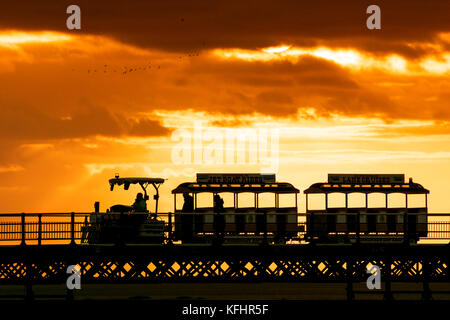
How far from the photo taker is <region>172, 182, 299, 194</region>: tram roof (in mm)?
49688

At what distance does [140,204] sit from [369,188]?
35.3ft

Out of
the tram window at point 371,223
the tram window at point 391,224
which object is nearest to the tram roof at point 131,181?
the tram window at point 371,223

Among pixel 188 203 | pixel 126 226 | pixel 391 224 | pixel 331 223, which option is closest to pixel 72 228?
pixel 126 226

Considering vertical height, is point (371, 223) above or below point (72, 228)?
above

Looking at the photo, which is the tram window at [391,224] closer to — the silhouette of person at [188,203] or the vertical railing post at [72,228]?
the silhouette of person at [188,203]

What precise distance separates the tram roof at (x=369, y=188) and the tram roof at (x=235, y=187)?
123cm

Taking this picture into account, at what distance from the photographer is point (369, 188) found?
166 feet

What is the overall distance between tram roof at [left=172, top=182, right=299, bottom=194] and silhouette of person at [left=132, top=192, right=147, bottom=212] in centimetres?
507

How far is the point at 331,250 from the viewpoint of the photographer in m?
42.4

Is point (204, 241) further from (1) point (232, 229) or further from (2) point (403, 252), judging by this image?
(2) point (403, 252)

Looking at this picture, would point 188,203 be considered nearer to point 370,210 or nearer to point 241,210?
point 241,210

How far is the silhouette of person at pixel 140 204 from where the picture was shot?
44.2 m

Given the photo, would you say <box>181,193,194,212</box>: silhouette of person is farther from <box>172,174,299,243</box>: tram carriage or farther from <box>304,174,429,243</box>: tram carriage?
<box>304,174,429,243</box>: tram carriage
